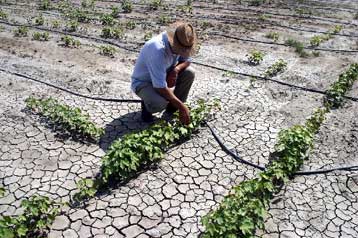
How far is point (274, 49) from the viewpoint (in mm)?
9109

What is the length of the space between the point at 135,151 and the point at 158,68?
3.59ft

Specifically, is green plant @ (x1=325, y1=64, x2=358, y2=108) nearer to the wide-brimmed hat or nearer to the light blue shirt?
the wide-brimmed hat

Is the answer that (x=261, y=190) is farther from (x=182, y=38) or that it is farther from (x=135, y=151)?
(x=182, y=38)

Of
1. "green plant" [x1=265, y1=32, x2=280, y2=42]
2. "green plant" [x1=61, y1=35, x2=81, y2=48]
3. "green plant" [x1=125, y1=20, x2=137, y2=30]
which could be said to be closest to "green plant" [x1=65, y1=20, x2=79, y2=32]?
"green plant" [x1=61, y1=35, x2=81, y2=48]

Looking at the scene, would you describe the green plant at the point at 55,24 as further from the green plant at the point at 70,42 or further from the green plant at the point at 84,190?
the green plant at the point at 84,190

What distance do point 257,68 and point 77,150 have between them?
425cm

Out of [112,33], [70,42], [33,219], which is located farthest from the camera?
[112,33]

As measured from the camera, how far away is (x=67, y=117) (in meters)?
5.68

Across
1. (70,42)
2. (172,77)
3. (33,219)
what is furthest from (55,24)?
Result: (33,219)

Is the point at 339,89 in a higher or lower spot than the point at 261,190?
higher

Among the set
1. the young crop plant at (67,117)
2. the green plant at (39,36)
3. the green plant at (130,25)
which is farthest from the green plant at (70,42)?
the young crop plant at (67,117)

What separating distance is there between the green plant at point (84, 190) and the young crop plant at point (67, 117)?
111cm

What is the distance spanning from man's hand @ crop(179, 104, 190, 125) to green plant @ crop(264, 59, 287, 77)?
287 cm

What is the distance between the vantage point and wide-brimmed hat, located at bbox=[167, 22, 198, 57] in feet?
15.6
